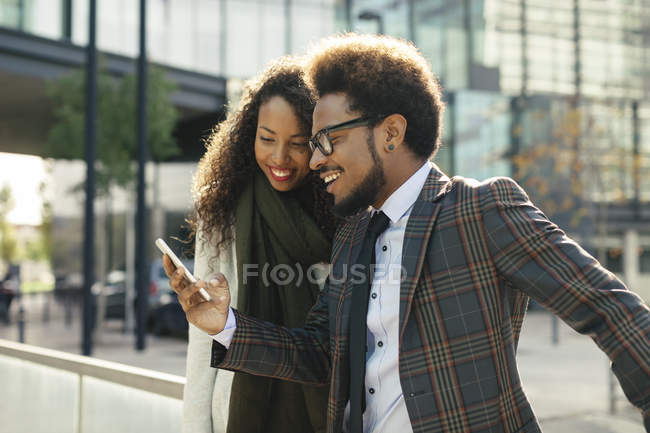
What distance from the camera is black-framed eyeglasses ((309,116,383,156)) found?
1.77 meters

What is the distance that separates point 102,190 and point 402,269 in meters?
12.8

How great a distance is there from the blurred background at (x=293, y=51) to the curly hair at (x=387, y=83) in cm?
1217

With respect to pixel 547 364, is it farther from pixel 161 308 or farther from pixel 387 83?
pixel 387 83

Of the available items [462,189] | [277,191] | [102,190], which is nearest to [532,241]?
[462,189]

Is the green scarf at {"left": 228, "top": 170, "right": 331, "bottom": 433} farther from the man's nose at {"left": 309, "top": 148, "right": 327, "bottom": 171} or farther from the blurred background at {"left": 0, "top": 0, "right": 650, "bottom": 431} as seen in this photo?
the blurred background at {"left": 0, "top": 0, "right": 650, "bottom": 431}

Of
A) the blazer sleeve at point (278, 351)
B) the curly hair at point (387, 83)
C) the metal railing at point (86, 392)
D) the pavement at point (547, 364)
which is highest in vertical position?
the curly hair at point (387, 83)

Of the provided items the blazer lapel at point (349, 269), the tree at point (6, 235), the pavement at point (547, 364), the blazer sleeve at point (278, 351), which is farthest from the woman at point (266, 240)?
the tree at point (6, 235)

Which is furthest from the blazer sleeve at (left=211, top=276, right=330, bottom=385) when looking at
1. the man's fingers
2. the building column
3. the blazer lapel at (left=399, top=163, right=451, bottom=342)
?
the building column

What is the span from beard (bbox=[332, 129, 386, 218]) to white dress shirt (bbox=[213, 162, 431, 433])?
5cm

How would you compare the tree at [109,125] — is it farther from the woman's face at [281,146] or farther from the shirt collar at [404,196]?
the shirt collar at [404,196]

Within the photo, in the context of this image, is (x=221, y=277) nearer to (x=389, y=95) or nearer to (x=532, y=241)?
(x=389, y=95)

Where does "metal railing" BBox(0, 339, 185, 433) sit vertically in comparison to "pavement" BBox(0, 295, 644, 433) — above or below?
above

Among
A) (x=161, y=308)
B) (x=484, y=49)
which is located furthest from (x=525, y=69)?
(x=161, y=308)

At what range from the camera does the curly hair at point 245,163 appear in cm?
224
